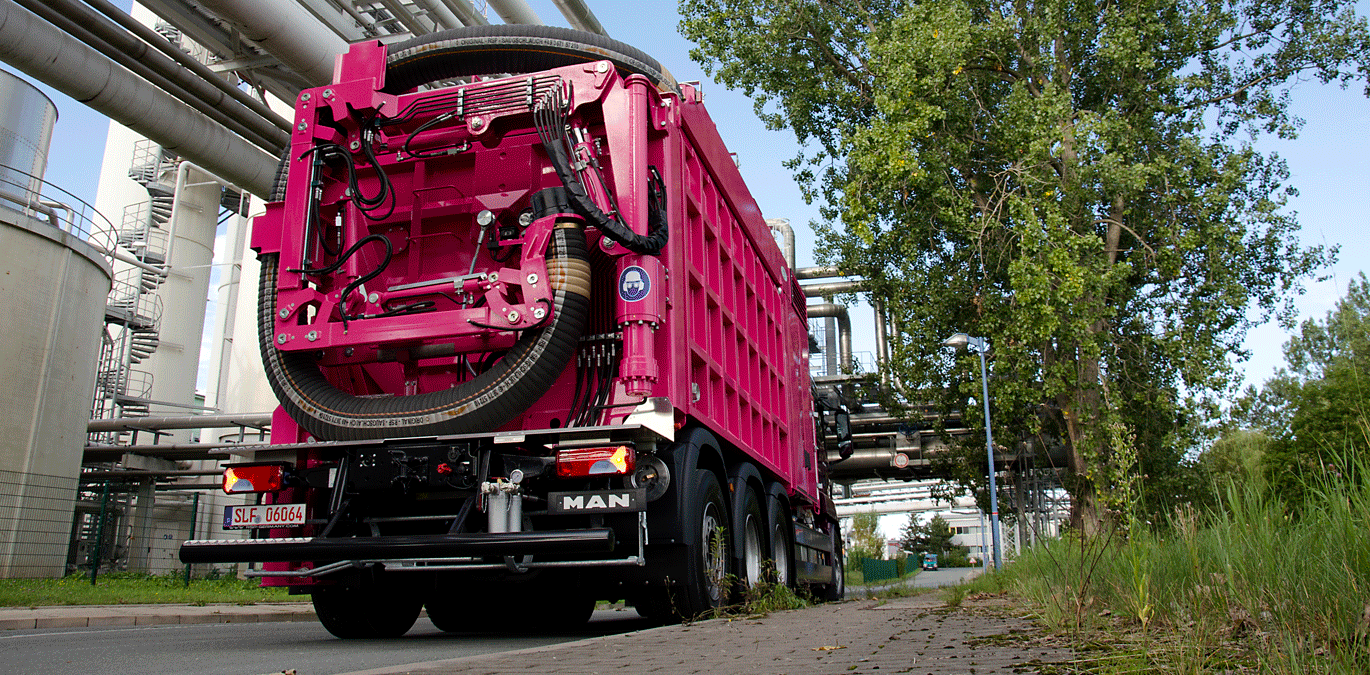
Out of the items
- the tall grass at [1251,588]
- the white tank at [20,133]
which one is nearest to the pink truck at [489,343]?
the tall grass at [1251,588]

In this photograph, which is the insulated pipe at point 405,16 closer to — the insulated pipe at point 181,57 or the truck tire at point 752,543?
the insulated pipe at point 181,57

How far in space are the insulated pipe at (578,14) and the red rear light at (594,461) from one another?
18661mm

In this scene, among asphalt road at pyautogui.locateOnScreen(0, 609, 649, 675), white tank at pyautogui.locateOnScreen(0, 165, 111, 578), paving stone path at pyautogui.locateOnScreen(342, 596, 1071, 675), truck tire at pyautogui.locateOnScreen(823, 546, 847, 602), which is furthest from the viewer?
white tank at pyautogui.locateOnScreen(0, 165, 111, 578)

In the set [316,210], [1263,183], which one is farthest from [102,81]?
[1263,183]

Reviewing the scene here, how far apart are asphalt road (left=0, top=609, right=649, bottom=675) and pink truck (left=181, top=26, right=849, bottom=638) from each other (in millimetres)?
424

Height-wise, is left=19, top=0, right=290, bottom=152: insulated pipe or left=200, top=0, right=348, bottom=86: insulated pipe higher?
left=200, top=0, right=348, bottom=86: insulated pipe

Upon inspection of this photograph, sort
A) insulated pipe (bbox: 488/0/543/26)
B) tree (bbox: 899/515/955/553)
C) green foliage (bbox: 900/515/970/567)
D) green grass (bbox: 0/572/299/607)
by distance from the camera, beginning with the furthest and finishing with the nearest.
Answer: tree (bbox: 899/515/955/553) < green foliage (bbox: 900/515/970/567) < insulated pipe (bbox: 488/0/543/26) < green grass (bbox: 0/572/299/607)

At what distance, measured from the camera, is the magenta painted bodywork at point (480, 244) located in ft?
19.3

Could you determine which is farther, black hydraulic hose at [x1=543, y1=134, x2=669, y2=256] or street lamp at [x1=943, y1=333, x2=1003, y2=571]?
street lamp at [x1=943, y1=333, x2=1003, y2=571]

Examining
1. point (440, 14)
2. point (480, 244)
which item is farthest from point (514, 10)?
point (480, 244)

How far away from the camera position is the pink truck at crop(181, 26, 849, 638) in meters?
5.68

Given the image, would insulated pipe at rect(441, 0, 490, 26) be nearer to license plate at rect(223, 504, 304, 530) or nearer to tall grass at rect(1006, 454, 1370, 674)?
license plate at rect(223, 504, 304, 530)

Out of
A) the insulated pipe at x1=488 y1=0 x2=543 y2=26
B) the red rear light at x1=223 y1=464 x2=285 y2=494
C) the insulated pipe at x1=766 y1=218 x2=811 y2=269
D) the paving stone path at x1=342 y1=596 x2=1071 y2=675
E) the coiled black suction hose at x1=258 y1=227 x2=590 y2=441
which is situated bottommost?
the paving stone path at x1=342 y1=596 x2=1071 y2=675

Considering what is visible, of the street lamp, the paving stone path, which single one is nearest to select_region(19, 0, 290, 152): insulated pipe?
the street lamp
